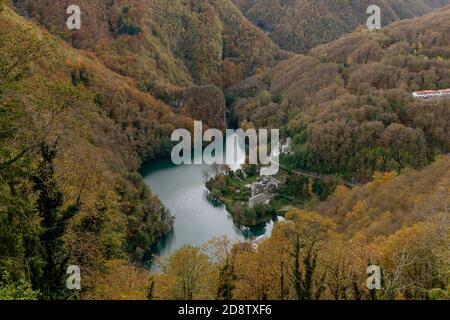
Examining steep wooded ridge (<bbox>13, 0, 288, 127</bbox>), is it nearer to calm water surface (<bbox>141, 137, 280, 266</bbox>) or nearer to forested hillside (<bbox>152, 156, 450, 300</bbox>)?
calm water surface (<bbox>141, 137, 280, 266</bbox>)

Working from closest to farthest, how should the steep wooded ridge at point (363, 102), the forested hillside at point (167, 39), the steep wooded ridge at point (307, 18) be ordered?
the steep wooded ridge at point (363, 102)
the forested hillside at point (167, 39)
the steep wooded ridge at point (307, 18)

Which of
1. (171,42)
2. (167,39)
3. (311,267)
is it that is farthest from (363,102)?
(171,42)

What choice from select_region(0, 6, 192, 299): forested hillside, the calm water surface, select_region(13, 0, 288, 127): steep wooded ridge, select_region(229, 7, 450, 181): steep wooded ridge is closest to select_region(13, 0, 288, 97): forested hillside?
select_region(13, 0, 288, 127): steep wooded ridge

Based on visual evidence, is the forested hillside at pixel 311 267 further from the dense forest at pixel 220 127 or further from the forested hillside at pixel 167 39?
the forested hillside at pixel 167 39

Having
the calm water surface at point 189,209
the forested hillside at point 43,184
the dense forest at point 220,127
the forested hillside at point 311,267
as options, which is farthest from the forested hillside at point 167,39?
the forested hillside at point 43,184
